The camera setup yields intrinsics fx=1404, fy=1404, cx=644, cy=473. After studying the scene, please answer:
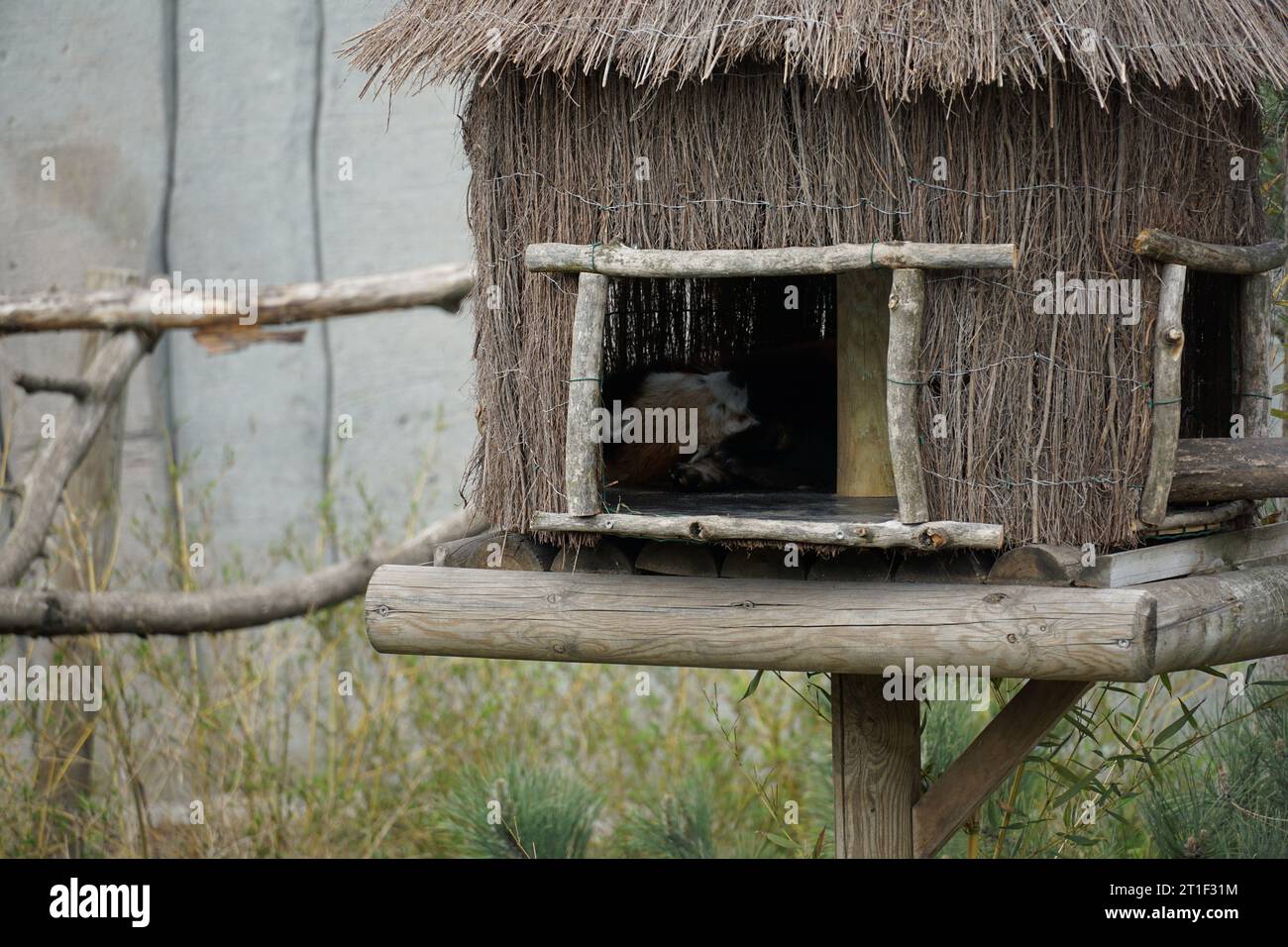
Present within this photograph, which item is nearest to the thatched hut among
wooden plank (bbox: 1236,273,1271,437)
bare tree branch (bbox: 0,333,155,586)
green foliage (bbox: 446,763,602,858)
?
wooden plank (bbox: 1236,273,1271,437)

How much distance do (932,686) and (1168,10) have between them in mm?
1595

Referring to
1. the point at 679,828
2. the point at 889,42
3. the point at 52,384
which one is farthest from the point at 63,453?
the point at 889,42

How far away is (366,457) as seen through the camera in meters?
7.63

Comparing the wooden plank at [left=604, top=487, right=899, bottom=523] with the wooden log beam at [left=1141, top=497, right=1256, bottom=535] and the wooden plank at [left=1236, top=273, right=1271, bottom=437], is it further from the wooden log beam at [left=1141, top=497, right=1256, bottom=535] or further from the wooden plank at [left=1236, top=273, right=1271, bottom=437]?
the wooden plank at [left=1236, top=273, right=1271, bottom=437]

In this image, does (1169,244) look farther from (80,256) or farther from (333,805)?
(80,256)

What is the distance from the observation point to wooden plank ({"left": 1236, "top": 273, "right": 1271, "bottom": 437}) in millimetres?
3723

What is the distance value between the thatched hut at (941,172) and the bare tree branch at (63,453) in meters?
3.16

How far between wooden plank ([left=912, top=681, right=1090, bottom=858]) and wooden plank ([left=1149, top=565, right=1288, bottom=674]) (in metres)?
0.46

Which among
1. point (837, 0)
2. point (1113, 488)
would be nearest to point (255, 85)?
point (837, 0)

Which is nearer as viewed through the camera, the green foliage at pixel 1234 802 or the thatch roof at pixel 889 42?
the thatch roof at pixel 889 42

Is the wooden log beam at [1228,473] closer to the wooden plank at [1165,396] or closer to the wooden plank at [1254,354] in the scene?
the wooden plank at [1165,396]

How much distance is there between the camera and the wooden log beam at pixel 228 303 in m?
5.90

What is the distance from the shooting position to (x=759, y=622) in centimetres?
325

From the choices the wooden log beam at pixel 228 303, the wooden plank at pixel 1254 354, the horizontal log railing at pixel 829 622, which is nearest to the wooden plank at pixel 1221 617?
the horizontal log railing at pixel 829 622
